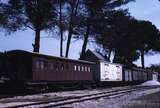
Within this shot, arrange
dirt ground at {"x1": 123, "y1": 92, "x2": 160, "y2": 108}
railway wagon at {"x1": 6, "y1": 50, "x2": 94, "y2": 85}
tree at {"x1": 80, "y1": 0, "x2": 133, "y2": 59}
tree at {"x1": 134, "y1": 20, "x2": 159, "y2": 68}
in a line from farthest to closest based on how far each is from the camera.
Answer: tree at {"x1": 134, "y1": 20, "x2": 159, "y2": 68} < tree at {"x1": 80, "y1": 0, "x2": 133, "y2": 59} < railway wagon at {"x1": 6, "y1": 50, "x2": 94, "y2": 85} < dirt ground at {"x1": 123, "y1": 92, "x2": 160, "y2": 108}

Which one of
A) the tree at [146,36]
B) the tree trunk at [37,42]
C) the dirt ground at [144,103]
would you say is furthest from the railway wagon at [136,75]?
the dirt ground at [144,103]

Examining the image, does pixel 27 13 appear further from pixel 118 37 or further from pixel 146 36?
pixel 146 36

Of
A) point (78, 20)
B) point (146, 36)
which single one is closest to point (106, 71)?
point (78, 20)

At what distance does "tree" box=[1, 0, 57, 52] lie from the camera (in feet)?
143

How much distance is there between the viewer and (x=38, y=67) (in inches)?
1193

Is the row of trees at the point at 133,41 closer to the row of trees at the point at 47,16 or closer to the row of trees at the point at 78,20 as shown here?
the row of trees at the point at 78,20

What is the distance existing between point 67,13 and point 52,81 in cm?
1845

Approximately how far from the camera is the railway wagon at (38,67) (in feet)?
96.4

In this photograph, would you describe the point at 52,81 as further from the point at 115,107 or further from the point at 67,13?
the point at 67,13

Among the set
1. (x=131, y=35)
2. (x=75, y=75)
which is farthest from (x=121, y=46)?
(x=75, y=75)

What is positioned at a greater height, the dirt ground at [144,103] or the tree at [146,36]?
the tree at [146,36]

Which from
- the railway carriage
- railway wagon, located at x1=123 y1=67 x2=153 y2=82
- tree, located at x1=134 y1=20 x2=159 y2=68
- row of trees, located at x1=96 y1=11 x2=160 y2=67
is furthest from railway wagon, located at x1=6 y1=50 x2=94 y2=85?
tree, located at x1=134 y1=20 x2=159 y2=68

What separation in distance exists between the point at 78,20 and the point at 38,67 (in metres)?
21.5

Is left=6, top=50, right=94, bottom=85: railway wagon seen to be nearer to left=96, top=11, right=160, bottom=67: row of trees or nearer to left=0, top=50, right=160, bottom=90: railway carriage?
left=0, top=50, right=160, bottom=90: railway carriage
